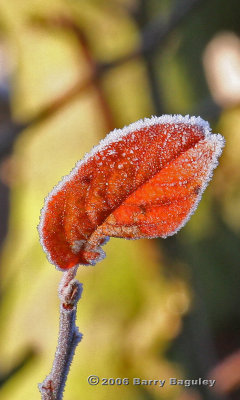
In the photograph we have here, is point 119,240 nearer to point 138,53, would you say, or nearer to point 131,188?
point 138,53

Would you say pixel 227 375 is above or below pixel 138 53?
below

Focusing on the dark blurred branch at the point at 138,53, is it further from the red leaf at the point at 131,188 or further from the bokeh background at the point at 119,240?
the red leaf at the point at 131,188

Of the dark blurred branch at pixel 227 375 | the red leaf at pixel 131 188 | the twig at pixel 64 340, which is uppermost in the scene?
the dark blurred branch at pixel 227 375

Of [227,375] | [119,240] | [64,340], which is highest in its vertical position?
[119,240]

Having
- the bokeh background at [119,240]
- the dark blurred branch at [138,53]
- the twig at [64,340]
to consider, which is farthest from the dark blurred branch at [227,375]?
the twig at [64,340]

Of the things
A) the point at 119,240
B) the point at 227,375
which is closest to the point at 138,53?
the point at 119,240

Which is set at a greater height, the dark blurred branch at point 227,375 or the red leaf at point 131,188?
the dark blurred branch at point 227,375
